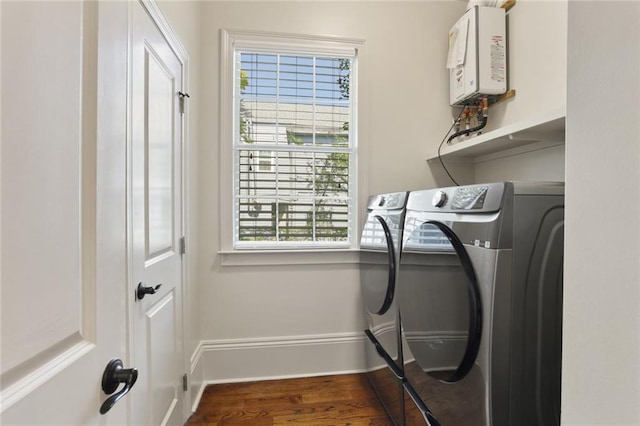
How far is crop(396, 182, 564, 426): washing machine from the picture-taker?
0.90m

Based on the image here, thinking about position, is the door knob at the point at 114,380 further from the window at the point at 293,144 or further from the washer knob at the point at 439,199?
the window at the point at 293,144

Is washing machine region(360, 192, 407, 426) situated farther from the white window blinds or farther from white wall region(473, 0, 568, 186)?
white wall region(473, 0, 568, 186)

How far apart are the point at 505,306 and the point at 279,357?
1.67 metres

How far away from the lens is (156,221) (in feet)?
4.29

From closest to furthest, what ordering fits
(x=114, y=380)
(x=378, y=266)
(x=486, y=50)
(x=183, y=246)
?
(x=114, y=380)
(x=183, y=246)
(x=378, y=266)
(x=486, y=50)

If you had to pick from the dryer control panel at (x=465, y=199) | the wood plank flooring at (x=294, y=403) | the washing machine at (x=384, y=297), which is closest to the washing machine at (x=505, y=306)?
the dryer control panel at (x=465, y=199)

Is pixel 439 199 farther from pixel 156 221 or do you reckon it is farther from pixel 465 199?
pixel 156 221

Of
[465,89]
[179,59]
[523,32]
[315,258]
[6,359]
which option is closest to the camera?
[6,359]

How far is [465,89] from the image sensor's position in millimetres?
2021

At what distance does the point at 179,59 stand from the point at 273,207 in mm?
1057

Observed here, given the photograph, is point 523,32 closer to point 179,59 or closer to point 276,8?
point 276,8

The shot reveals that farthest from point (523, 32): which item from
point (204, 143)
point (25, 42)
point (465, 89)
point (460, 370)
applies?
point (25, 42)

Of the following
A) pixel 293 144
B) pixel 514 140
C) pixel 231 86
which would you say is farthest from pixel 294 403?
pixel 231 86

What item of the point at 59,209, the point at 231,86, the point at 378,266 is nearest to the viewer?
the point at 59,209
